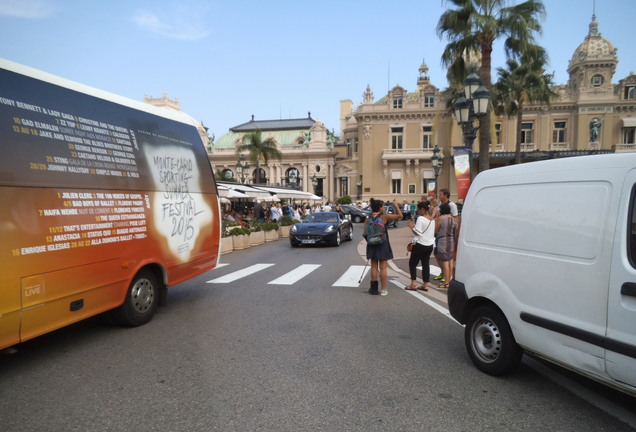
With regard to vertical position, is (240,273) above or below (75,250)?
below

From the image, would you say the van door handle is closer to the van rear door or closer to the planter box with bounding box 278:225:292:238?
the van rear door

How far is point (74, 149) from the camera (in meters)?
4.42

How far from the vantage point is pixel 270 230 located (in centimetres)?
1878

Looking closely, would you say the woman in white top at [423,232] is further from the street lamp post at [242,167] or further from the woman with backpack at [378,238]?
the street lamp post at [242,167]

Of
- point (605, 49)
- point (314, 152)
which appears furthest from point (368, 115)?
point (605, 49)

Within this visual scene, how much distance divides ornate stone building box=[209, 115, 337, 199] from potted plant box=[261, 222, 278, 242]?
3708cm

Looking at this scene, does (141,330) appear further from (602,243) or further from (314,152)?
(314,152)

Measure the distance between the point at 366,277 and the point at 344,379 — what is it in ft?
18.5

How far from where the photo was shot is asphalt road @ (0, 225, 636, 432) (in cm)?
299

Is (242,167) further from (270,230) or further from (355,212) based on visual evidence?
(270,230)

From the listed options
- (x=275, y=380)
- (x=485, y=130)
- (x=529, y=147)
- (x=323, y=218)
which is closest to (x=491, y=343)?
(x=275, y=380)

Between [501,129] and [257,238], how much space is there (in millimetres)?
43277

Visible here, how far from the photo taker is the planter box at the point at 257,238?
54.0ft

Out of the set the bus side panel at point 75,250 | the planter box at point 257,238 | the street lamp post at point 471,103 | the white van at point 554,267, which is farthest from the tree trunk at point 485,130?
the bus side panel at point 75,250
